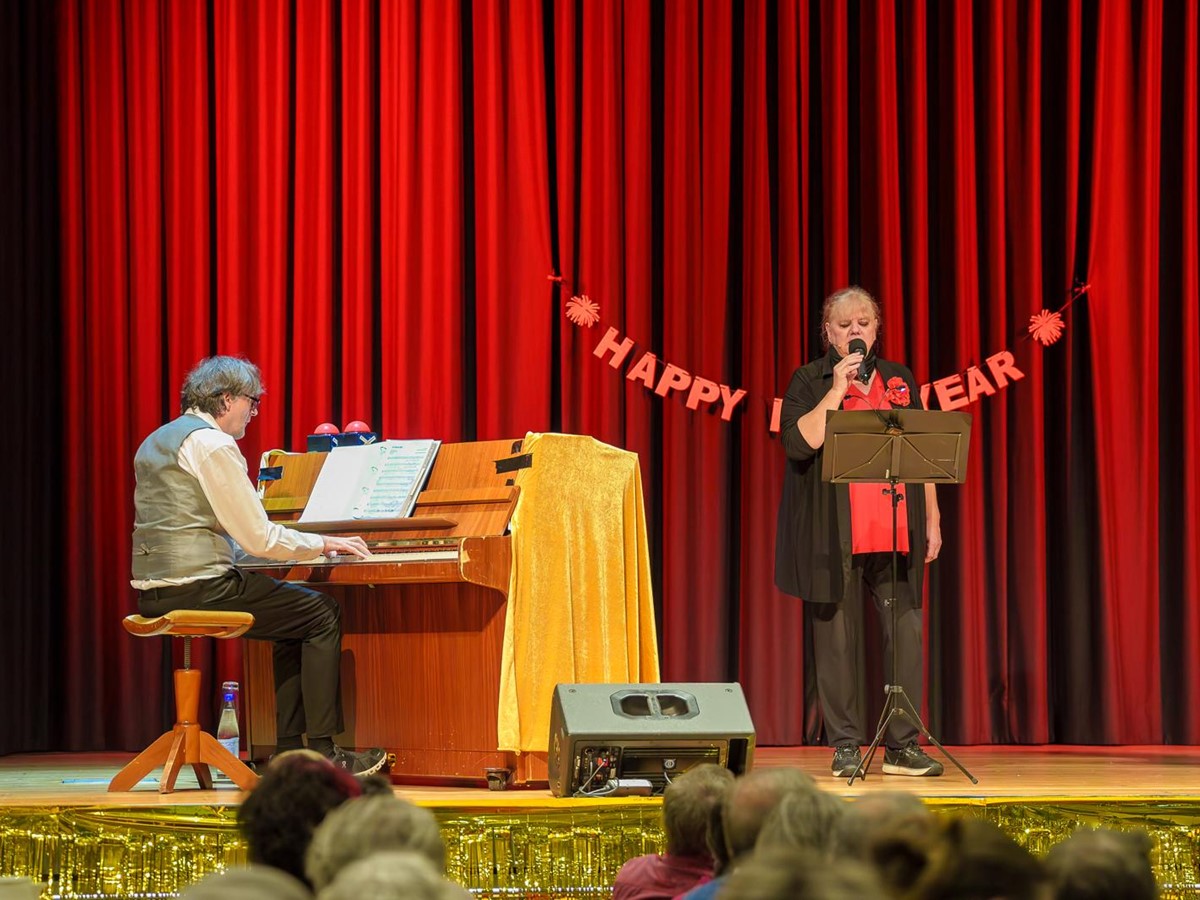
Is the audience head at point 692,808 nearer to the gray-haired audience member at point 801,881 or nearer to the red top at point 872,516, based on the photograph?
the gray-haired audience member at point 801,881

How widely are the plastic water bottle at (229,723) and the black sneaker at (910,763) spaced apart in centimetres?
245

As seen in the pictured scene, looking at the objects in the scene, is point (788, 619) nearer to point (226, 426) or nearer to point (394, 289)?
point (394, 289)

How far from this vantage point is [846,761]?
4680mm

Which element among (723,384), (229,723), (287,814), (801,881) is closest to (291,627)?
(229,723)

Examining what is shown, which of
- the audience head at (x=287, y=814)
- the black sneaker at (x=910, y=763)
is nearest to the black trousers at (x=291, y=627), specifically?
the black sneaker at (x=910, y=763)

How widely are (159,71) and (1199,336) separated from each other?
15.1 feet

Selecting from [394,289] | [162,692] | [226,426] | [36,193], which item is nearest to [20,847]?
[226,426]

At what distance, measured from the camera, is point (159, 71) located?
6691 mm

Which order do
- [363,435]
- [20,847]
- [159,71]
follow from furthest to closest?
[159,71] → [363,435] → [20,847]

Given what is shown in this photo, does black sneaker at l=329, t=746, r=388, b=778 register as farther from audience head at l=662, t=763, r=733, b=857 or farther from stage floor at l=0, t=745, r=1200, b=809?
audience head at l=662, t=763, r=733, b=857

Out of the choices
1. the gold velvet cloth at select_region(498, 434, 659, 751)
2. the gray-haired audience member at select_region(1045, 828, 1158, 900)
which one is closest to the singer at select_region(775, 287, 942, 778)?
the gold velvet cloth at select_region(498, 434, 659, 751)

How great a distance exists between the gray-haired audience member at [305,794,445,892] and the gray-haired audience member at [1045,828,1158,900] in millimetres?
701

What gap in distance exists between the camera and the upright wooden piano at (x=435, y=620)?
4.61 meters

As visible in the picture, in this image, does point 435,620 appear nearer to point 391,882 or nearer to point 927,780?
point 927,780
